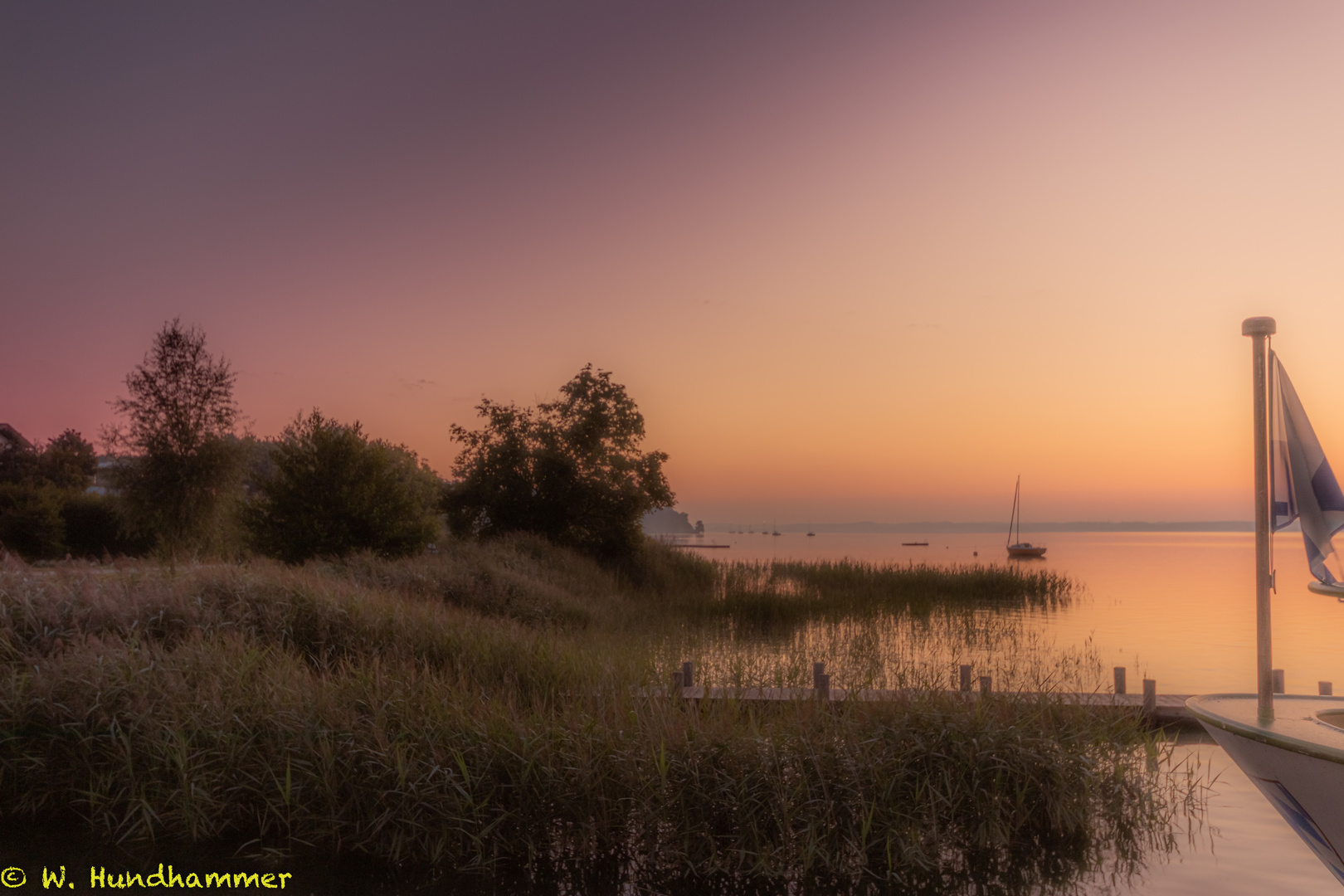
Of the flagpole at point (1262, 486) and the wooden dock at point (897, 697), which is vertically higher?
the flagpole at point (1262, 486)

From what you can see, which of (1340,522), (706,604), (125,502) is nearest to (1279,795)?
(1340,522)

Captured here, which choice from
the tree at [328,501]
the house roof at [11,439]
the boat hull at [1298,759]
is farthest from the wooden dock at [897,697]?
the house roof at [11,439]

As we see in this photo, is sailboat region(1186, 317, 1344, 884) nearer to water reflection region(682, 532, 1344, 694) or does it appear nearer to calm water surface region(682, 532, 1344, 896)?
calm water surface region(682, 532, 1344, 896)

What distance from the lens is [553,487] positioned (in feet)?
110

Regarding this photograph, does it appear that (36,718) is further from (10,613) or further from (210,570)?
(210,570)

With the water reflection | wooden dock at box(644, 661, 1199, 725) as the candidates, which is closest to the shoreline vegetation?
wooden dock at box(644, 661, 1199, 725)

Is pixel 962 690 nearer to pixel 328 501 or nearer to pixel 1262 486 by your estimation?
pixel 1262 486

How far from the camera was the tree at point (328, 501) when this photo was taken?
23688 millimetres

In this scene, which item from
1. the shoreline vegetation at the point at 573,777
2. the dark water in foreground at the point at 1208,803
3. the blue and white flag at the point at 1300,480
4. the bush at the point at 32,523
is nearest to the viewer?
the blue and white flag at the point at 1300,480

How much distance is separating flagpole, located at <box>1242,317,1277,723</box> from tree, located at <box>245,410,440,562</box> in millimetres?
22270

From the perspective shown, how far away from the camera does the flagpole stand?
19.8ft

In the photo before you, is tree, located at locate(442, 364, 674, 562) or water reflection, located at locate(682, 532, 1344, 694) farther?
tree, located at locate(442, 364, 674, 562)

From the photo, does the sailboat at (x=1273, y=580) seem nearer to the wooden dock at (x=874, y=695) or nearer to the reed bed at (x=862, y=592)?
the wooden dock at (x=874, y=695)

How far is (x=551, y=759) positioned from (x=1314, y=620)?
110 feet
